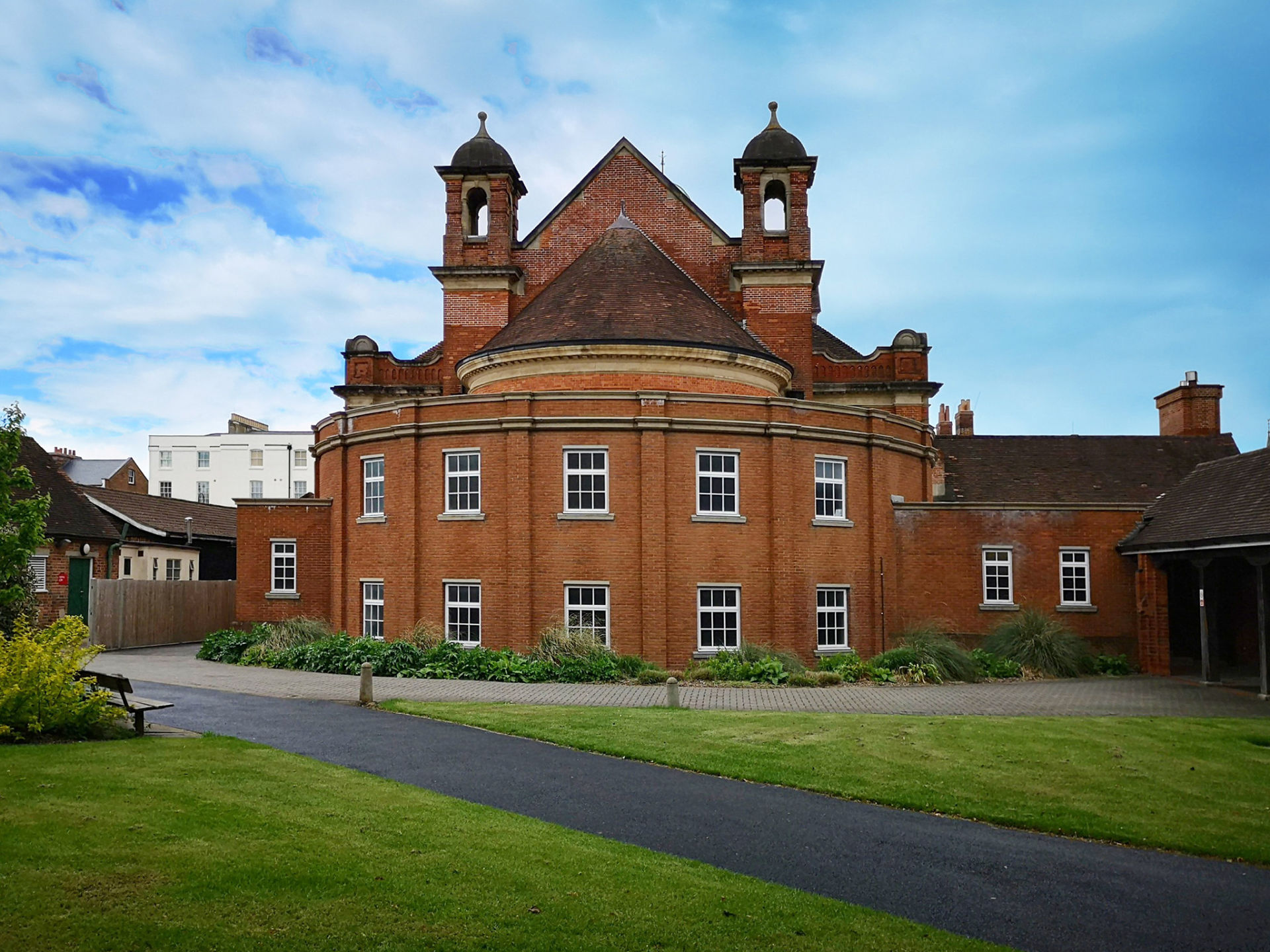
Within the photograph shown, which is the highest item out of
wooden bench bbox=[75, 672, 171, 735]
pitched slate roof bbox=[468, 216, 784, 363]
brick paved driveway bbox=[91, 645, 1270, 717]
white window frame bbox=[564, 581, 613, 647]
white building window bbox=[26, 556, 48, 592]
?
pitched slate roof bbox=[468, 216, 784, 363]

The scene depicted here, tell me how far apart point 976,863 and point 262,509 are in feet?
81.2

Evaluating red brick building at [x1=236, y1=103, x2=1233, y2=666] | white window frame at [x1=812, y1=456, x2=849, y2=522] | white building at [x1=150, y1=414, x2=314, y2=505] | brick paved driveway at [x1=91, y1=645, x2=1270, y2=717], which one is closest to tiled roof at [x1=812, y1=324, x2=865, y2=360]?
red brick building at [x1=236, y1=103, x2=1233, y2=666]

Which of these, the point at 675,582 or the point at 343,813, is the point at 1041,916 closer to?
the point at 343,813

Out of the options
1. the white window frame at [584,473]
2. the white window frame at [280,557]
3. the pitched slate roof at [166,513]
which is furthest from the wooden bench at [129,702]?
the pitched slate roof at [166,513]

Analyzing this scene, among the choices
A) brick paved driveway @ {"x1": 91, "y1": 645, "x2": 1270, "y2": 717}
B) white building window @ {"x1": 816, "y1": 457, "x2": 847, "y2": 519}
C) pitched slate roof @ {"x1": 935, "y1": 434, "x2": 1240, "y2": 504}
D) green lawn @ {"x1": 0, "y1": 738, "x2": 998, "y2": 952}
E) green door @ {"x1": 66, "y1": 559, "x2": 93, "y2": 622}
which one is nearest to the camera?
green lawn @ {"x1": 0, "y1": 738, "x2": 998, "y2": 952}

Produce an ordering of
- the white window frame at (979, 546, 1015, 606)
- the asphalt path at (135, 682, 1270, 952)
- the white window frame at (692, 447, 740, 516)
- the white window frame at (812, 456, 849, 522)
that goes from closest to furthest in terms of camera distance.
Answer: the asphalt path at (135, 682, 1270, 952), the white window frame at (692, 447, 740, 516), the white window frame at (812, 456, 849, 522), the white window frame at (979, 546, 1015, 606)

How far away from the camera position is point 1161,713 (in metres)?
18.0

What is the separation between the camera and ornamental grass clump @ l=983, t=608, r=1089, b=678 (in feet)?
79.2

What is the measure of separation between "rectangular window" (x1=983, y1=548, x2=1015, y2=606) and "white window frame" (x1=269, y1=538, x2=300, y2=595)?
19713 mm

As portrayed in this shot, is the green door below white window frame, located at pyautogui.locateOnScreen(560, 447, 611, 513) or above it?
below

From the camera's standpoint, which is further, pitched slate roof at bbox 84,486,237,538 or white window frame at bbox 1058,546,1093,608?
pitched slate roof at bbox 84,486,237,538

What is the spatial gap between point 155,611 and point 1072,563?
27673mm

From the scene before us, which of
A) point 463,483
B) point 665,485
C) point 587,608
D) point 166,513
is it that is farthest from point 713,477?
point 166,513

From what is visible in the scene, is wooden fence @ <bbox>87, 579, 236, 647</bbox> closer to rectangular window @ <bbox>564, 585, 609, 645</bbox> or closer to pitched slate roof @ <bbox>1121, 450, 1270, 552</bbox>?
rectangular window @ <bbox>564, 585, 609, 645</bbox>
